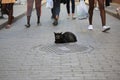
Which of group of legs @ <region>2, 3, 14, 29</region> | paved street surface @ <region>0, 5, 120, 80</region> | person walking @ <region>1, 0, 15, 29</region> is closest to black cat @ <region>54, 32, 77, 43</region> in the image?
paved street surface @ <region>0, 5, 120, 80</region>

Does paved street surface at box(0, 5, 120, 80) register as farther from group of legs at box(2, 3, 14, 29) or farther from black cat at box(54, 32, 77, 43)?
group of legs at box(2, 3, 14, 29)

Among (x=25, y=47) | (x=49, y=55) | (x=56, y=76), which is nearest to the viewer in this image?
(x=56, y=76)

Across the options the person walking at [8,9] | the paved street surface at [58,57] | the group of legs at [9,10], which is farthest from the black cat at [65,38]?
the group of legs at [9,10]

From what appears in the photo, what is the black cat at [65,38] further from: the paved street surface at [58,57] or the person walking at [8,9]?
the person walking at [8,9]

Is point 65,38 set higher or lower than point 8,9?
lower

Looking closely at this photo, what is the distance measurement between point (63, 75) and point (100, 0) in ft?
18.2

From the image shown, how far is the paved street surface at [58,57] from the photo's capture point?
6199 mm

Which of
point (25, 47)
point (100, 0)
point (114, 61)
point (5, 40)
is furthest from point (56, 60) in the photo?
point (100, 0)

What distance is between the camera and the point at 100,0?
11312 millimetres

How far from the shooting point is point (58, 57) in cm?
766

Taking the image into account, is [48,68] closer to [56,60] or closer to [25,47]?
[56,60]

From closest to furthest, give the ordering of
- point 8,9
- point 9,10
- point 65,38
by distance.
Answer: point 65,38 < point 9,10 < point 8,9

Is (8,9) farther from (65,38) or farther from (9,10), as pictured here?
(65,38)

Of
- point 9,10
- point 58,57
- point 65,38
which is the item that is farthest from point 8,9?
point 58,57
